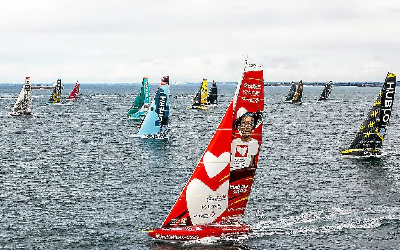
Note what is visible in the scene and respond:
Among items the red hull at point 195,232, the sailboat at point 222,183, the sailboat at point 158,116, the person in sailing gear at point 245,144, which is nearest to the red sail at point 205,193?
the sailboat at point 222,183

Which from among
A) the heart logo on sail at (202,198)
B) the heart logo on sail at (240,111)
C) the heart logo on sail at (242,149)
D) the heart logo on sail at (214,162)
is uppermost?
the heart logo on sail at (240,111)

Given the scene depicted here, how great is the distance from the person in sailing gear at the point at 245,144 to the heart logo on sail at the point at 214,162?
480mm

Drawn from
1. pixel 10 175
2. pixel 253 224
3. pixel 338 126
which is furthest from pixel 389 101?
pixel 338 126

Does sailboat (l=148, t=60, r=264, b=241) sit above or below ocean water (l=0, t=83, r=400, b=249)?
above

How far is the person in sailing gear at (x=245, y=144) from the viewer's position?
111 ft

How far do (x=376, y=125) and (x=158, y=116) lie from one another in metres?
31.7

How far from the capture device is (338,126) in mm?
115562

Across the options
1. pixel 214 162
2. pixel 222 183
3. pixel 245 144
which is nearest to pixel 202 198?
pixel 222 183

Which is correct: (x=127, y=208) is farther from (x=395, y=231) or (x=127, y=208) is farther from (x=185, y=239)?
(x=395, y=231)

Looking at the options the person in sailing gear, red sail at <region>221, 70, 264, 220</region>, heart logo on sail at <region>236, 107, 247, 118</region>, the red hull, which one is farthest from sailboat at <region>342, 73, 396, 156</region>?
heart logo on sail at <region>236, 107, 247, 118</region>

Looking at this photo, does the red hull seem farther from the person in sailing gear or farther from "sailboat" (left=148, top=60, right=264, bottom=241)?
the person in sailing gear

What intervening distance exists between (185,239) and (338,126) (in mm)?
84070

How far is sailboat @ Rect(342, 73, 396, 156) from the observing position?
65.5 metres

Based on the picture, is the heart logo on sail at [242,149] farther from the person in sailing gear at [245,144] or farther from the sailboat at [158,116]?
the sailboat at [158,116]
